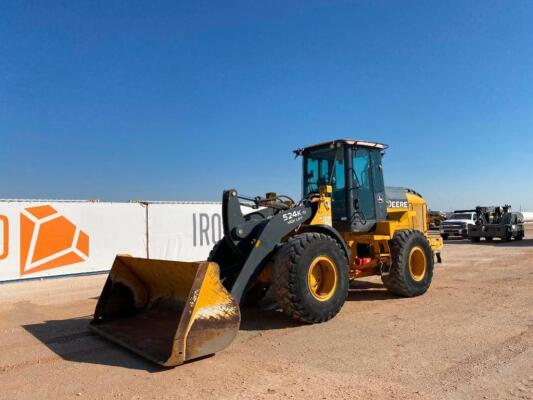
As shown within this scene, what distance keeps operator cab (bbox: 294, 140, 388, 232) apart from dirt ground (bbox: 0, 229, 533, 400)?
157 centimetres

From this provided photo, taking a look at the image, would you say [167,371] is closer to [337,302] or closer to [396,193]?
[337,302]

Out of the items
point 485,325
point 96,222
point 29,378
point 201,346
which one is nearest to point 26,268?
point 96,222

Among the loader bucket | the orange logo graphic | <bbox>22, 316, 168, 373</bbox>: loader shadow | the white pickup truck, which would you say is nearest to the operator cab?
the loader bucket

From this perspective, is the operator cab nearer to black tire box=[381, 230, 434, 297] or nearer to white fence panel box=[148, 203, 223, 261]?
black tire box=[381, 230, 434, 297]

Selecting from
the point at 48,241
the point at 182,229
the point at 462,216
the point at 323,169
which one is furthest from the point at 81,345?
the point at 462,216

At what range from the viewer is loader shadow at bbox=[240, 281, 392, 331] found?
6.25m

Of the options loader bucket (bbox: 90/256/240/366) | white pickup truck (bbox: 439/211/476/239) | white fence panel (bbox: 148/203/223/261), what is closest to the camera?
loader bucket (bbox: 90/256/240/366)

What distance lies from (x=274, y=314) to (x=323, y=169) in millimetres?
2949

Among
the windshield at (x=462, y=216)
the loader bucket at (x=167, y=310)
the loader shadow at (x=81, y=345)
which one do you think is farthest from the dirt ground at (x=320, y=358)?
the windshield at (x=462, y=216)

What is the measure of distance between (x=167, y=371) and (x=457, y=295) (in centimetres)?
599

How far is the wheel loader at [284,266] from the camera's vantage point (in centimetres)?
483

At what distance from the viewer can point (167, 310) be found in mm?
6133

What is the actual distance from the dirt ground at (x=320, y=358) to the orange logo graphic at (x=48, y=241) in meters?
4.34

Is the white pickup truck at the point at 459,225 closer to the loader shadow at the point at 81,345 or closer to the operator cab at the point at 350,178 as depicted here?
the operator cab at the point at 350,178
